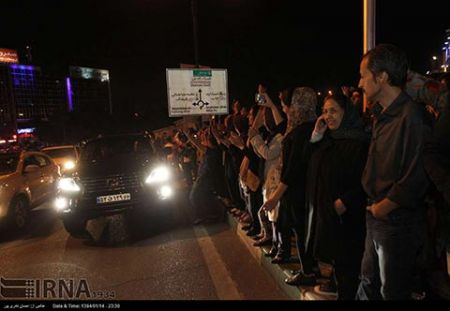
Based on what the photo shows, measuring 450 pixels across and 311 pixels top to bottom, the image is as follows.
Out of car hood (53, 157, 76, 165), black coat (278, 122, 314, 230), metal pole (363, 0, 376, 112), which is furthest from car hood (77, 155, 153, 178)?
car hood (53, 157, 76, 165)

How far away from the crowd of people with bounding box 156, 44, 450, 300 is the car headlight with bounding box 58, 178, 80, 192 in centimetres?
412

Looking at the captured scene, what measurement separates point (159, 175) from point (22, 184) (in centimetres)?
359

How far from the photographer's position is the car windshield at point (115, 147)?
9586 mm

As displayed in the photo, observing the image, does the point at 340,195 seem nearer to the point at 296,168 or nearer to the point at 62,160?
the point at 296,168

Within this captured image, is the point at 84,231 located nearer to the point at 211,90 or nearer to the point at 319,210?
the point at 211,90

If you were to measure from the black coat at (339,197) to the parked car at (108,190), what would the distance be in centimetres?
517

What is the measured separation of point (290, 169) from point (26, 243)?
6.09 meters

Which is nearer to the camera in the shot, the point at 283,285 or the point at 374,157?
the point at 374,157

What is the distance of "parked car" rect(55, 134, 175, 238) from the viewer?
8.25 meters

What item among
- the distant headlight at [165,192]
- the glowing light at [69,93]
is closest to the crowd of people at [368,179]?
A: the distant headlight at [165,192]

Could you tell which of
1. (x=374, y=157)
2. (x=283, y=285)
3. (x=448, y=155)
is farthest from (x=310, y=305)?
(x=283, y=285)

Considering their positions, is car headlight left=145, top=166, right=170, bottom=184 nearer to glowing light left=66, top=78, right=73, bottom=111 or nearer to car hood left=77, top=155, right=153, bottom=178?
car hood left=77, top=155, right=153, bottom=178

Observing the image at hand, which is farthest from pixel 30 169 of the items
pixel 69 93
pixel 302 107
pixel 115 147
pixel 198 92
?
pixel 69 93

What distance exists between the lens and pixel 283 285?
508cm
